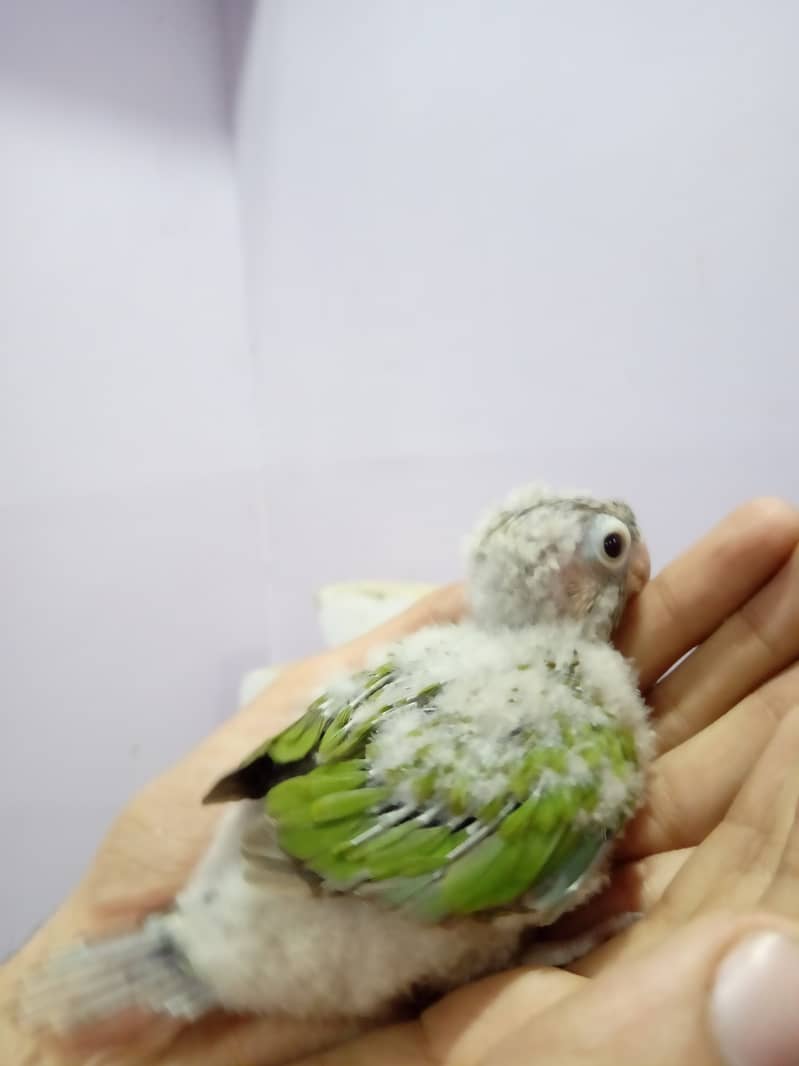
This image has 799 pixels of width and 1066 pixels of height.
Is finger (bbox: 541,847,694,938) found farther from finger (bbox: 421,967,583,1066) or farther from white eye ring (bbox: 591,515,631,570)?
white eye ring (bbox: 591,515,631,570)

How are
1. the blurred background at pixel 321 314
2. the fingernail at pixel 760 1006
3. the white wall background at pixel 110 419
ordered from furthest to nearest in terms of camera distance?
the white wall background at pixel 110 419 → the blurred background at pixel 321 314 → the fingernail at pixel 760 1006

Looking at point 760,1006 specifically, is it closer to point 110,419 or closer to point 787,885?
point 787,885

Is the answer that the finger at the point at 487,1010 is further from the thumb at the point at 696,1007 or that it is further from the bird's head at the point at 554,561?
the bird's head at the point at 554,561

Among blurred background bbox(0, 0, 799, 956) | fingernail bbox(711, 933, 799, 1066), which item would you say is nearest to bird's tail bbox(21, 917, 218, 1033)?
fingernail bbox(711, 933, 799, 1066)

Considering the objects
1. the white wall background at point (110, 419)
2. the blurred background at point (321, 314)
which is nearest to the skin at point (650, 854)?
the blurred background at point (321, 314)

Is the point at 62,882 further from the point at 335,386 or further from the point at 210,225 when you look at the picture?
the point at 210,225

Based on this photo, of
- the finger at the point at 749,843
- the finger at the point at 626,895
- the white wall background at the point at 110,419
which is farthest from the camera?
the white wall background at the point at 110,419
